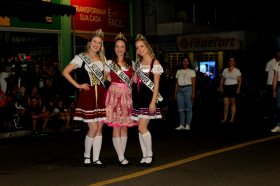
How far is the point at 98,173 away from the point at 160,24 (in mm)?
18025

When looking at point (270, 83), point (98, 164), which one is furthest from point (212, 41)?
point (98, 164)

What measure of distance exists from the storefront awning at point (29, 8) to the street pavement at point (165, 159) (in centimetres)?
307

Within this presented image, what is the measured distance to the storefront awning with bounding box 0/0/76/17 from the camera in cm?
1302

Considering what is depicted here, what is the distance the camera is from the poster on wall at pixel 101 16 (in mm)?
18578

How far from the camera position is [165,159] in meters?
8.61

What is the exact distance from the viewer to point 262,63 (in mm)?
23250

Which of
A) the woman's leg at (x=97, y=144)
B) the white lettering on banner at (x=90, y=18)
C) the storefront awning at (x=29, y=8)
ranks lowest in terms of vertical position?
the woman's leg at (x=97, y=144)

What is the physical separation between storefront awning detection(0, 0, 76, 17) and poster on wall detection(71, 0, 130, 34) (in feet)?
13.9

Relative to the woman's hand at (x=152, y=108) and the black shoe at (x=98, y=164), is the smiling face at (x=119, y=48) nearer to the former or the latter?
the woman's hand at (x=152, y=108)

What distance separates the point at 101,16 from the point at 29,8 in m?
6.46

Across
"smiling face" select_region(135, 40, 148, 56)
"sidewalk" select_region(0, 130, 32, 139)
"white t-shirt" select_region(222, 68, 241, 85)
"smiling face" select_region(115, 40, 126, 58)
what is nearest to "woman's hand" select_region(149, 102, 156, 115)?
"smiling face" select_region(135, 40, 148, 56)

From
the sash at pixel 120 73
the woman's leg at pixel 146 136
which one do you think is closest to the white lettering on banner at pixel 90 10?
the sash at pixel 120 73

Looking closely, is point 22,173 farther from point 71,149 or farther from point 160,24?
point 160,24

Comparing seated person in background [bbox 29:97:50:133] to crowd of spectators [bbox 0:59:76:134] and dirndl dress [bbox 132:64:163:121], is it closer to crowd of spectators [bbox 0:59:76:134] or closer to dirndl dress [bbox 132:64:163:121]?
crowd of spectators [bbox 0:59:76:134]
